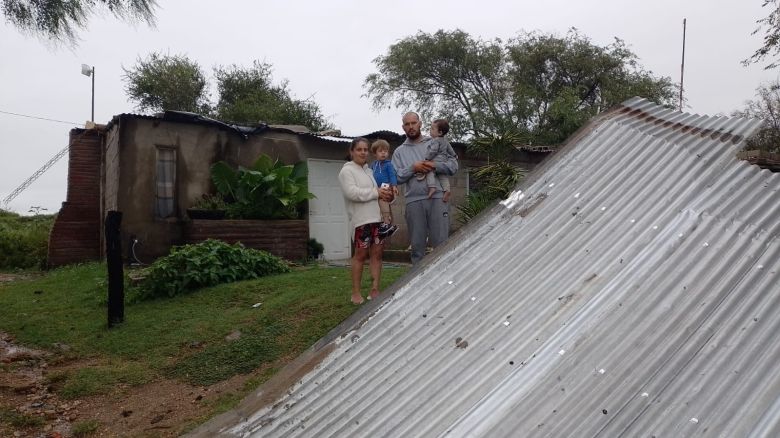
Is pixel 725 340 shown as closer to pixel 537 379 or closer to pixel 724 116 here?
pixel 537 379

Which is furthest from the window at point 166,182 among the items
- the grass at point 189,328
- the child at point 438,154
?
the child at point 438,154

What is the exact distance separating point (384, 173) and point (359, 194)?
39cm

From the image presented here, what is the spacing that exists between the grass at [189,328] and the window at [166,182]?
2293 millimetres

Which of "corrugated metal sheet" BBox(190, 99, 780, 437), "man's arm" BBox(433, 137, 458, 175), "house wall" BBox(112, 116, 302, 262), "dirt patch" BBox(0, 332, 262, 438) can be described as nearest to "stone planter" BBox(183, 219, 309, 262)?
"house wall" BBox(112, 116, 302, 262)

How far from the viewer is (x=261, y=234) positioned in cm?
1007

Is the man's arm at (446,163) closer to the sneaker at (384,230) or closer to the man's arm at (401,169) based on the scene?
the man's arm at (401,169)

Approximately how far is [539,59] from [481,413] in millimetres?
20742

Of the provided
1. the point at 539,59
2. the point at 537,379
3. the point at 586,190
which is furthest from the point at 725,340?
the point at 539,59

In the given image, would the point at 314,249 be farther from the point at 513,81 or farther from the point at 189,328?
the point at 513,81

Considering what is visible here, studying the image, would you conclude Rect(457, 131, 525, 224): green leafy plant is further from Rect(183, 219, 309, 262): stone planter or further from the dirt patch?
the dirt patch

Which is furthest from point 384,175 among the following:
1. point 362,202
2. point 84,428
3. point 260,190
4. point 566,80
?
point 566,80

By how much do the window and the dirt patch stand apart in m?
5.61

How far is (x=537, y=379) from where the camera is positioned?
2080mm

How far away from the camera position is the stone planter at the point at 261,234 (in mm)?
9797
